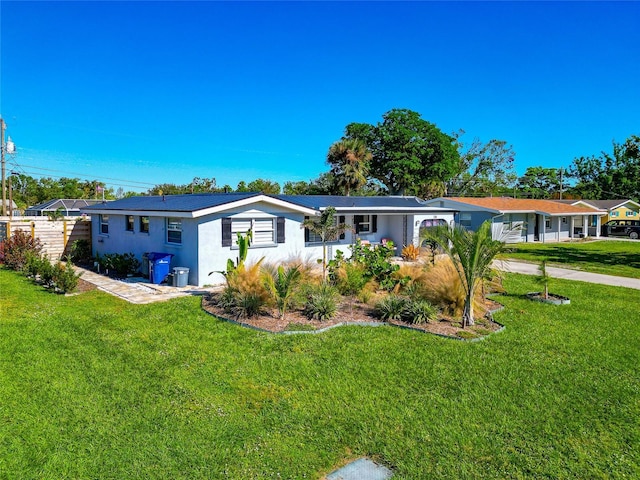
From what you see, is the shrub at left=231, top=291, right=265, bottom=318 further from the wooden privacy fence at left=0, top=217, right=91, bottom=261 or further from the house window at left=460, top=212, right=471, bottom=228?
the house window at left=460, top=212, right=471, bottom=228

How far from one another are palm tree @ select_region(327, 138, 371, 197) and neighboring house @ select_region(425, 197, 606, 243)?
6.87 metres

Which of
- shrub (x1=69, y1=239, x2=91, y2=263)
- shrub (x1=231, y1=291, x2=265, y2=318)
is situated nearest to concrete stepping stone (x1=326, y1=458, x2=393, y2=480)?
shrub (x1=231, y1=291, x2=265, y2=318)

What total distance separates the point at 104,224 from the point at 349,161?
2181 cm

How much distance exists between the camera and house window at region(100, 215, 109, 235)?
18.9m

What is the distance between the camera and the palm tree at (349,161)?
35531mm

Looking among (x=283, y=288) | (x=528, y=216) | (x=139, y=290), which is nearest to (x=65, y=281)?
(x=139, y=290)

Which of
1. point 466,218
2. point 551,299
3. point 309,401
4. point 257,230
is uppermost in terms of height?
point 466,218

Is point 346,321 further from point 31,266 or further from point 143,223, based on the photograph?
point 31,266

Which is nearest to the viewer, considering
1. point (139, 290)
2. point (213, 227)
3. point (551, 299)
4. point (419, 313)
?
point (419, 313)

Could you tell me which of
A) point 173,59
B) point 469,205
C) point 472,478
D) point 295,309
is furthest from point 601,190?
point 472,478

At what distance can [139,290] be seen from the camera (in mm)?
12789

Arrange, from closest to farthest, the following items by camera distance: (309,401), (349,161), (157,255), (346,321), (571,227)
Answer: (309,401) < (346,321) < (157,255) < (349,161) < (571,227)

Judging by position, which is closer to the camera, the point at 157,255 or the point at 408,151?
the point at 157,255

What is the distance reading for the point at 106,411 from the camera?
16.5ft
